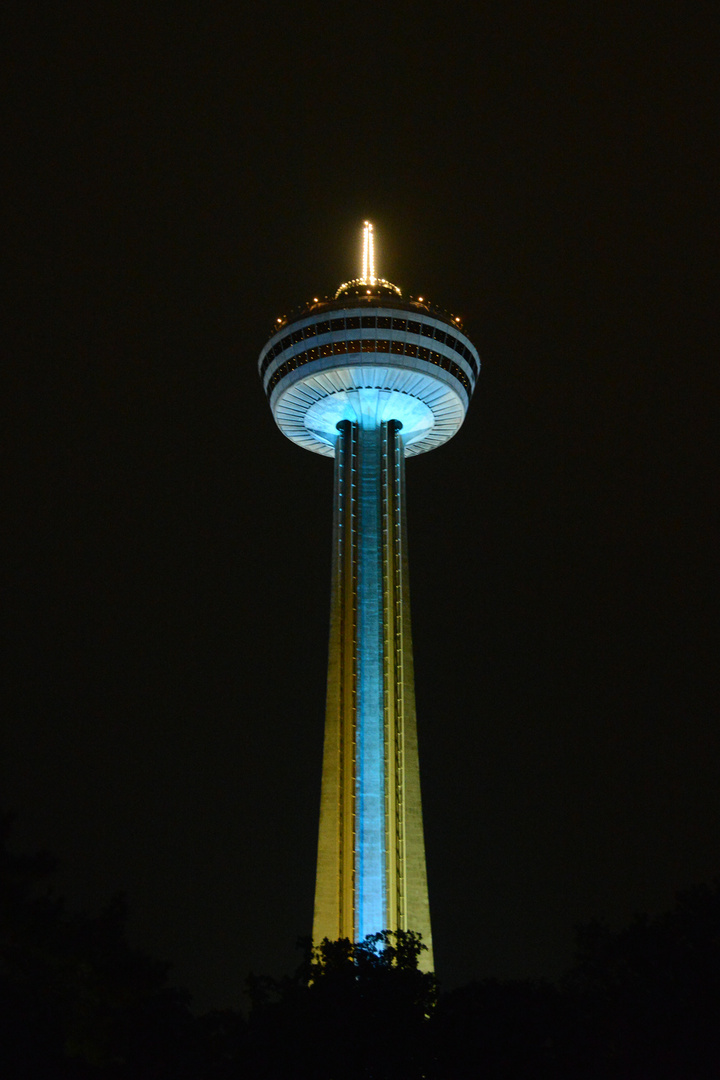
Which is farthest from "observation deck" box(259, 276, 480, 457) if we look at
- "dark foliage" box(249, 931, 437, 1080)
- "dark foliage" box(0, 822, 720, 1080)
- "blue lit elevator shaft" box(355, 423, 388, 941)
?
"dark foliage" box(249, 931, 437, 1080)

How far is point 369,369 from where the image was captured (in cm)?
9300

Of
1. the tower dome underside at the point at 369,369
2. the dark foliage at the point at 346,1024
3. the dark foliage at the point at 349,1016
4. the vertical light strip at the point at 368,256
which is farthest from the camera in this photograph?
the vertical light strip at the point at 368,256

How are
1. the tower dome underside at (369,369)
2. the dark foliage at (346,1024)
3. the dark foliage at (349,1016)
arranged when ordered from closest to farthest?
the dark foliage at (349,1016), the dark foliage at (346,1024), the tower dome underside at (369,369)

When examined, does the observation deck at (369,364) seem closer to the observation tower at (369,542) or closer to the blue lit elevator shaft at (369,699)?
the observation tower at (369,542)

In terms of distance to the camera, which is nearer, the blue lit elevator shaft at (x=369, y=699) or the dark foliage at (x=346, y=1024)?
the dark foliage at (x=346, y=1024)

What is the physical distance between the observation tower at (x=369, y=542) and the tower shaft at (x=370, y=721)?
0.08m

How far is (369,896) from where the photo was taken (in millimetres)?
81750

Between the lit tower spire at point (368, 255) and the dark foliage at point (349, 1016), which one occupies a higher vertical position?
the lit tower spire at point (368, 255)

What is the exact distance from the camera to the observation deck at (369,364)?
303ft

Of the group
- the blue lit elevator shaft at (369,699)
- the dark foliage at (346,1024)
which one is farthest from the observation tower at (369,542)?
the dark foliage at (346,1024)

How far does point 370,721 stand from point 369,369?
938 inches

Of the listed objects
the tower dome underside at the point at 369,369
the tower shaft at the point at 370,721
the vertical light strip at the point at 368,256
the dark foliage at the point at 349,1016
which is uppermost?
the vertical light strip at the point at 368,256

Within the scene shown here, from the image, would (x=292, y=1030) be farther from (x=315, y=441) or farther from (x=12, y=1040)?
(x=315, y=441)

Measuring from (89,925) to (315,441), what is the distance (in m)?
60.5
